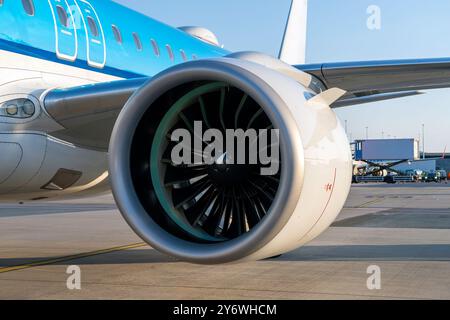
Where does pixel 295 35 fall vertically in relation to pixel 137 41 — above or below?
above

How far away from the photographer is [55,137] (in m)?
5.96

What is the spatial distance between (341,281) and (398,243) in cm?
361

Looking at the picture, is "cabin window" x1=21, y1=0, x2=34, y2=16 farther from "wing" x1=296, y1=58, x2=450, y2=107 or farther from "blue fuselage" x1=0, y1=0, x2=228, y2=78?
"wing" x1=296, y1=58, x2=450, y2=107

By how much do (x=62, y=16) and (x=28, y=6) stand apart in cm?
47

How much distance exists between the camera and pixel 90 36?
6.83 m

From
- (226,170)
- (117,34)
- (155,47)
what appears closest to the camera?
(226,170)

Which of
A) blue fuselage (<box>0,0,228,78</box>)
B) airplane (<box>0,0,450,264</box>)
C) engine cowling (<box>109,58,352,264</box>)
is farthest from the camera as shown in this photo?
blue fuselage (<box>0,0,228,78</box>)

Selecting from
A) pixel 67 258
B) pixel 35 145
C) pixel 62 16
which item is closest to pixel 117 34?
pixel 62 16

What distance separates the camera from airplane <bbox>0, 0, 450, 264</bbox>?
4492mm

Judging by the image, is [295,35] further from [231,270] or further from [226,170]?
[226,170]

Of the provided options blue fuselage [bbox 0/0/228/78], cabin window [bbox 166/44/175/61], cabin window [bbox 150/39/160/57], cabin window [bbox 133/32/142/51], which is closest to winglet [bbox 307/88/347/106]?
blue fuselage [bbox 0/0/228/78]

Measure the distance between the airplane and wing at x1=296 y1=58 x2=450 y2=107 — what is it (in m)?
0.01
